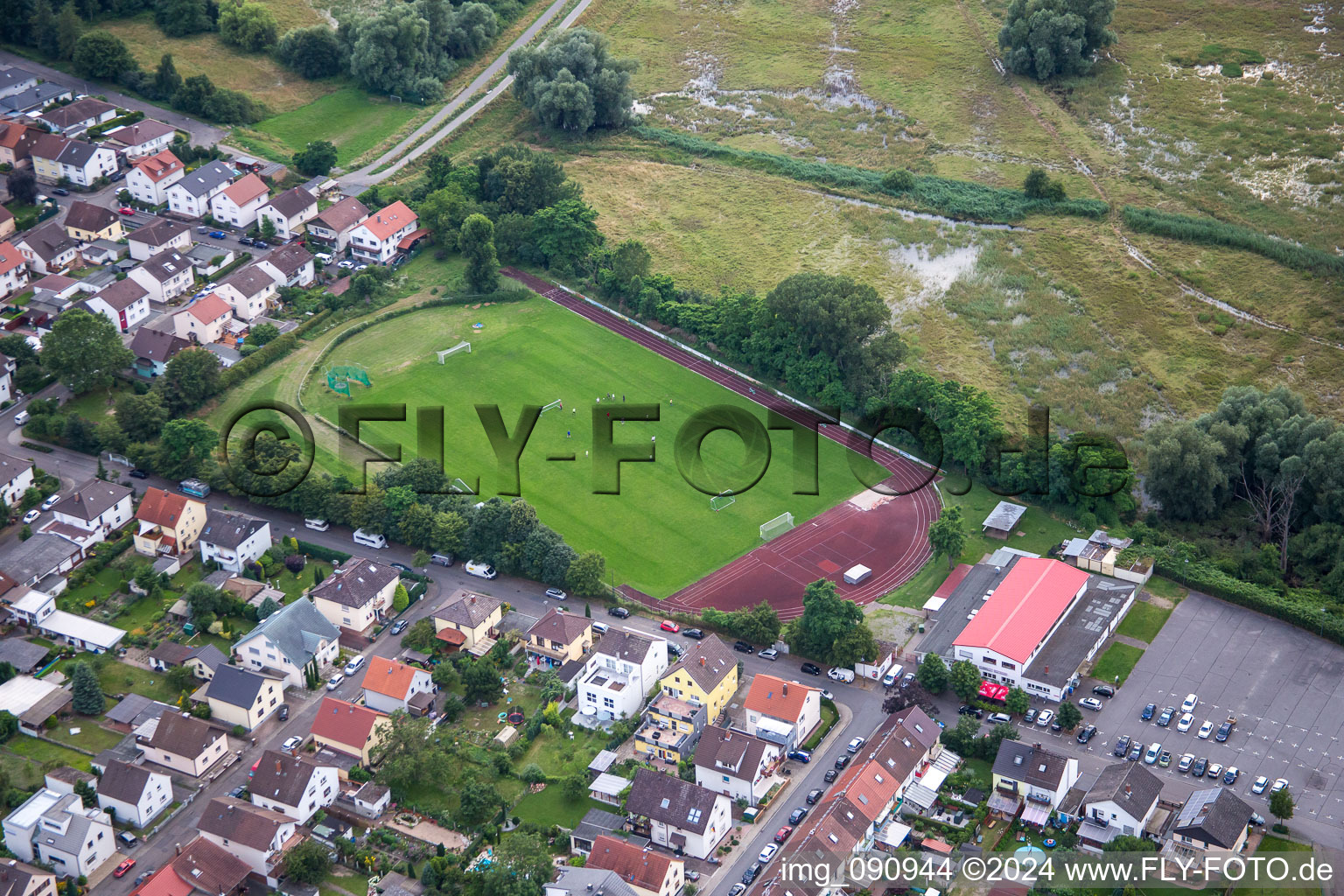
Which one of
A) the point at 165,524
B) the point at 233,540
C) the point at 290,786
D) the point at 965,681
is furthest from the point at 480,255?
the point at 965,681

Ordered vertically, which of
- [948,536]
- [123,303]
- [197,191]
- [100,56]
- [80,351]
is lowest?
[948,536]

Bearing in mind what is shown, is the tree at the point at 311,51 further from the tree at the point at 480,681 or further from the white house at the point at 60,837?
the white house at the point at 60,837

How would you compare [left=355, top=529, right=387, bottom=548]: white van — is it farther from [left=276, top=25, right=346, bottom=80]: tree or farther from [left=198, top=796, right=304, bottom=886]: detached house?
[left=276, top=25, right=346, bottom=80]: tree

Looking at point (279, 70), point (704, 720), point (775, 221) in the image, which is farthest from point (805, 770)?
point (279, 70)

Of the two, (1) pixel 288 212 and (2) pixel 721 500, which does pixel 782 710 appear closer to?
(2) pixel 721 500

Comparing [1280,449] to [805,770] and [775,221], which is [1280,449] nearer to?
[805,770]

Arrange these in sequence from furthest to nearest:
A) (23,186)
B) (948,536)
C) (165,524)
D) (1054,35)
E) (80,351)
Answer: (1054,35)
(23,186)
(80,351)
(948,536)
(165,524)
